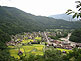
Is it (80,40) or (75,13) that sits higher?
(75,13)

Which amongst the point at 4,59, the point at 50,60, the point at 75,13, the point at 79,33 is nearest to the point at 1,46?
the point at 4,59

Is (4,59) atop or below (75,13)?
below

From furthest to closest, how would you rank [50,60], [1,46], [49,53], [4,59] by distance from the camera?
[1,46] → [4,59] → [49,53] → [50,60]

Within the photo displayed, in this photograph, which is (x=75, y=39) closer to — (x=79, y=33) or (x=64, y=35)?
(x=79, y=33)

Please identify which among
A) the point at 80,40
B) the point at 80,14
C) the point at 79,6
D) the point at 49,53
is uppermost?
the point at 79,6

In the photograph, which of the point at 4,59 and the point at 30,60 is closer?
the point at 30,60

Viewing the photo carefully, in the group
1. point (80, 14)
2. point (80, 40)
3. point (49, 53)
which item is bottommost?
point (80, 40)

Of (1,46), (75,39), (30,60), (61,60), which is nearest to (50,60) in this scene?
(61,60)

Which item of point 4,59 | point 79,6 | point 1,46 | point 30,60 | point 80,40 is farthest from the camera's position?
point 80,40

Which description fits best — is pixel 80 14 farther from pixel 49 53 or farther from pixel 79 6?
pixel 49 53
